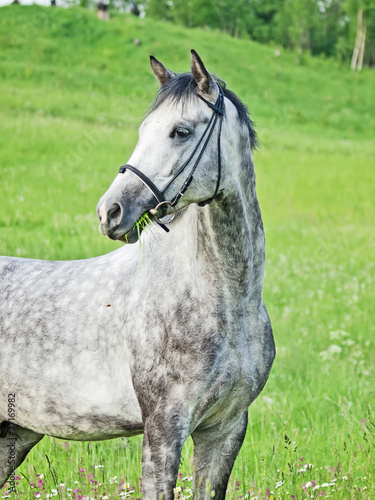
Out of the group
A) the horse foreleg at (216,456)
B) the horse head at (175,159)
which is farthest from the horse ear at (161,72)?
the horse foreleg at (216,456)

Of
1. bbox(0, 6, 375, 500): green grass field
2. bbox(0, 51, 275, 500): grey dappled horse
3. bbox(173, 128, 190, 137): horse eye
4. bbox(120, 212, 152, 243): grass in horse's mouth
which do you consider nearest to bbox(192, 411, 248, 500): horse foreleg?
bbox(0, 51, 275, 500): grey dappled horse

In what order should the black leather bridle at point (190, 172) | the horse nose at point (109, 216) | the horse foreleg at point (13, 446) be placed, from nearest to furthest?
the horse nose at point (109, 216) → the black leather bridle at point (190, 172) → the horse foreleg at point (13, 446)

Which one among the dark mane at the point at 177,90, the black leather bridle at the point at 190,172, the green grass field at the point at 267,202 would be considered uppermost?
the dark mane at the point at 177,90

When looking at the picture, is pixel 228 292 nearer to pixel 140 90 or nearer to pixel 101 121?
pixel 101 121

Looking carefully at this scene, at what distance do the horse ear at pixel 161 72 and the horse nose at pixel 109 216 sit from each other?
82 cm

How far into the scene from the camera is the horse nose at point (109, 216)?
2.55 m

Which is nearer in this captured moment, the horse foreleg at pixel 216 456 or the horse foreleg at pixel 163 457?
the horse foreleg at pixel 163 457

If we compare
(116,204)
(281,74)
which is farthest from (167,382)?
(281,74)

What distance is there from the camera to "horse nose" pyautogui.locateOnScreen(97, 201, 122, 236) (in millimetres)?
2549

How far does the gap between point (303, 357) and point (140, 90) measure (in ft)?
60.8

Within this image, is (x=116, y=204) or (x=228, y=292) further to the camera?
(x=228, y=292)

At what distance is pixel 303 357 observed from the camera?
691 centimetres

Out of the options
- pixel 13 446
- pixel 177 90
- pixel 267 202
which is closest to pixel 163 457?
pixel 13 446

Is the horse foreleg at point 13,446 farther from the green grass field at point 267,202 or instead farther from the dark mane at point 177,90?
the dark mane at point 177,90
